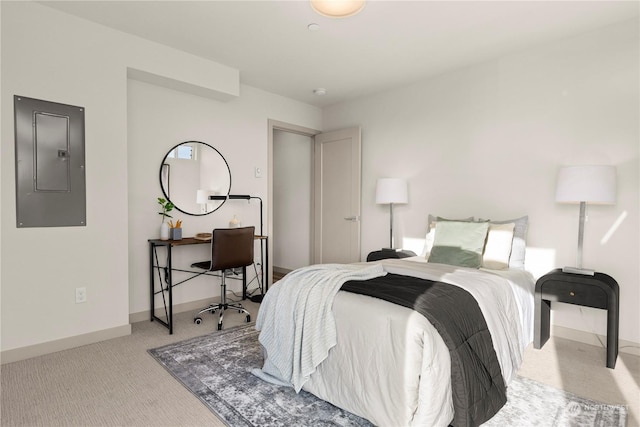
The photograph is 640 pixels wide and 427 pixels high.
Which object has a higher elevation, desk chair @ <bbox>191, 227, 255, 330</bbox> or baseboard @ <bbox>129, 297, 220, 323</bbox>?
desk chair @ <bbox>191, 227, 255, 330</bbox>

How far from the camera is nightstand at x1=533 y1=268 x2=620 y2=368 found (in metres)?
2.50

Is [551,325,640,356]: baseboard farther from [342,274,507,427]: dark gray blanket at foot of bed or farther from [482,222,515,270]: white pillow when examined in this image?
[342,274,507,427]: dark gray blanket at foot of bed

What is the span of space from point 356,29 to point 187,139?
2.04 meters

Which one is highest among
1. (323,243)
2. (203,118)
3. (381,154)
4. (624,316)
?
(203,118)

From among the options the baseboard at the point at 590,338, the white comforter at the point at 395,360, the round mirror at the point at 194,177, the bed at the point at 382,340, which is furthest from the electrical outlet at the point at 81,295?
the baseboard at the point at 590,338

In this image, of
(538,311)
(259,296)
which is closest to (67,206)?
(259,296)

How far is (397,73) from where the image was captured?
155 inches

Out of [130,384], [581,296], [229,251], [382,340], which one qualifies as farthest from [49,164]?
[581,296]

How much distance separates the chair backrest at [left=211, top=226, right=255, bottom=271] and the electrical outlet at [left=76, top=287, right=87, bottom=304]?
1003 mm

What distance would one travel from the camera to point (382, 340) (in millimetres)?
1808

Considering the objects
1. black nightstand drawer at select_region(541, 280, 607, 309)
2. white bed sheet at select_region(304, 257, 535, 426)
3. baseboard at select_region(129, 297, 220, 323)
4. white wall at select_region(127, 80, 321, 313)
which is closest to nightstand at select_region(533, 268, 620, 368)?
black nightstand drawer at select_region(541, 280, 607, 309)

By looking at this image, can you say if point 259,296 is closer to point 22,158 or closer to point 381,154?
point 381,154

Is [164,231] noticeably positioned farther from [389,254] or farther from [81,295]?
[389,254]

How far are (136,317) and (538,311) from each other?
3.54 m
